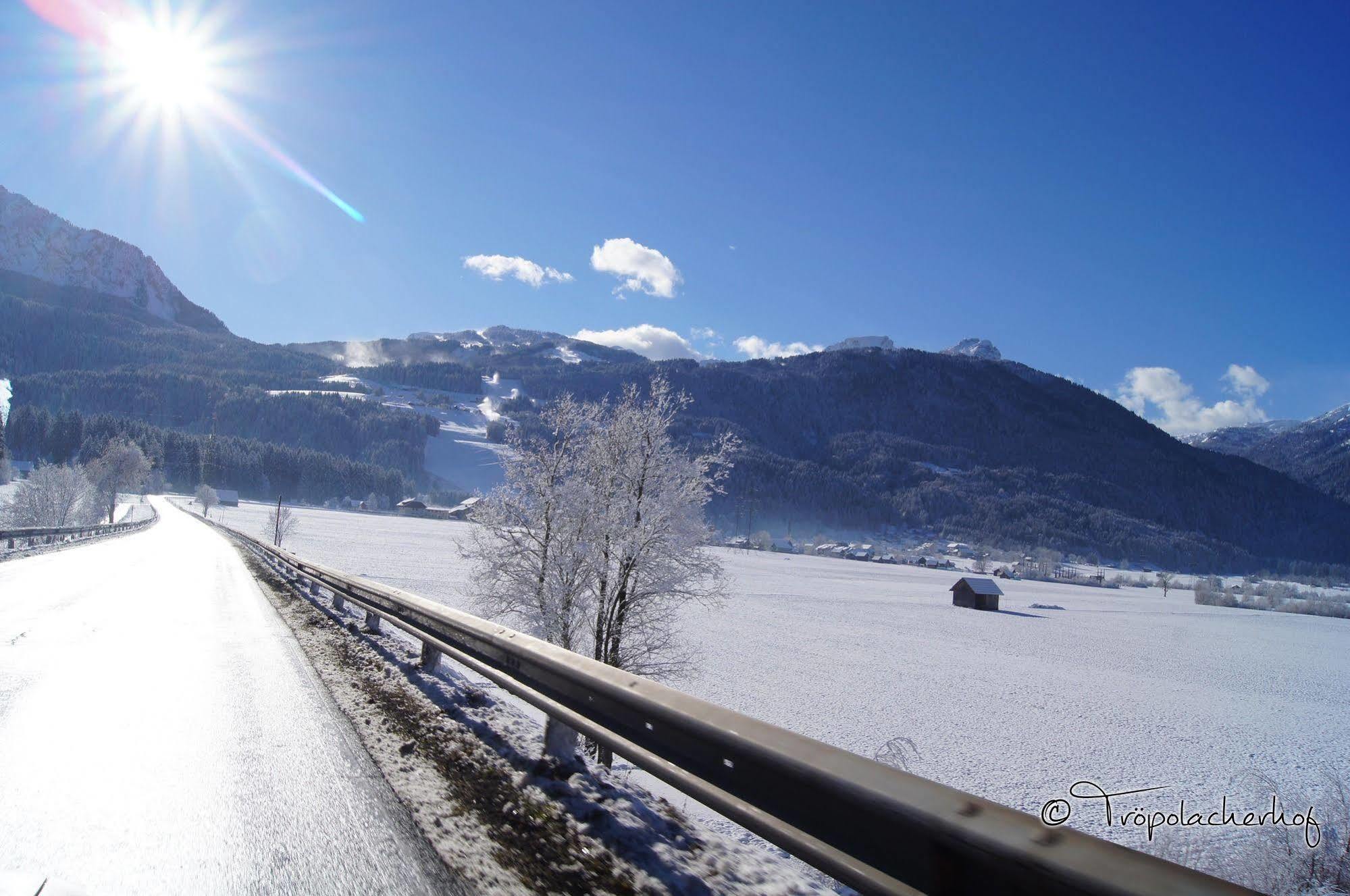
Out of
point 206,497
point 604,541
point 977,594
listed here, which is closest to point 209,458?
point 206,497

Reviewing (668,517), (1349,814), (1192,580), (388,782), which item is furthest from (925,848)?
(1192,580)

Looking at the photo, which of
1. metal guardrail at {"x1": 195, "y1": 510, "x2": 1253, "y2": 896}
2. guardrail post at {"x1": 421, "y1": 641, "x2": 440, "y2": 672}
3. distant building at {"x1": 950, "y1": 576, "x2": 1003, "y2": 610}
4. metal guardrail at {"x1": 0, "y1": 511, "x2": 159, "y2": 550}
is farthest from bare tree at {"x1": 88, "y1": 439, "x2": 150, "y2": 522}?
metal guardrail at {"x1": 195, "y1": 510, "x2": 1253, "y2": 896}

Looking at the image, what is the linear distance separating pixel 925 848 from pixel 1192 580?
668 feet

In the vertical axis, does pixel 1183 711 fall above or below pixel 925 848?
below

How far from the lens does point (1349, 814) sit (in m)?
12.9

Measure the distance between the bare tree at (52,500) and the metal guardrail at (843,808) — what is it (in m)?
71.7

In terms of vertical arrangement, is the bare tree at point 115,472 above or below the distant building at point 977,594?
above

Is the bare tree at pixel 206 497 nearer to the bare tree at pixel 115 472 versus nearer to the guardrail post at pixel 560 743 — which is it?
the bare tree at pixel 115 472

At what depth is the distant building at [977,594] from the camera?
6731 cm

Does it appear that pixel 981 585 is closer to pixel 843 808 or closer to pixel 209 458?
pixel 843 808

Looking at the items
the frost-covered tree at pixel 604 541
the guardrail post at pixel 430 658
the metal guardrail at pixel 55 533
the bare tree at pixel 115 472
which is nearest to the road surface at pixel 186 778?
the guardrail post at pixel 430 658

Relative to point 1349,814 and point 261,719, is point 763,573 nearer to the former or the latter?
point 1349,814

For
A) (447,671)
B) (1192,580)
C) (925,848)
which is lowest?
(1192,580)

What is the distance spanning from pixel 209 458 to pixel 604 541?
162494 mm
